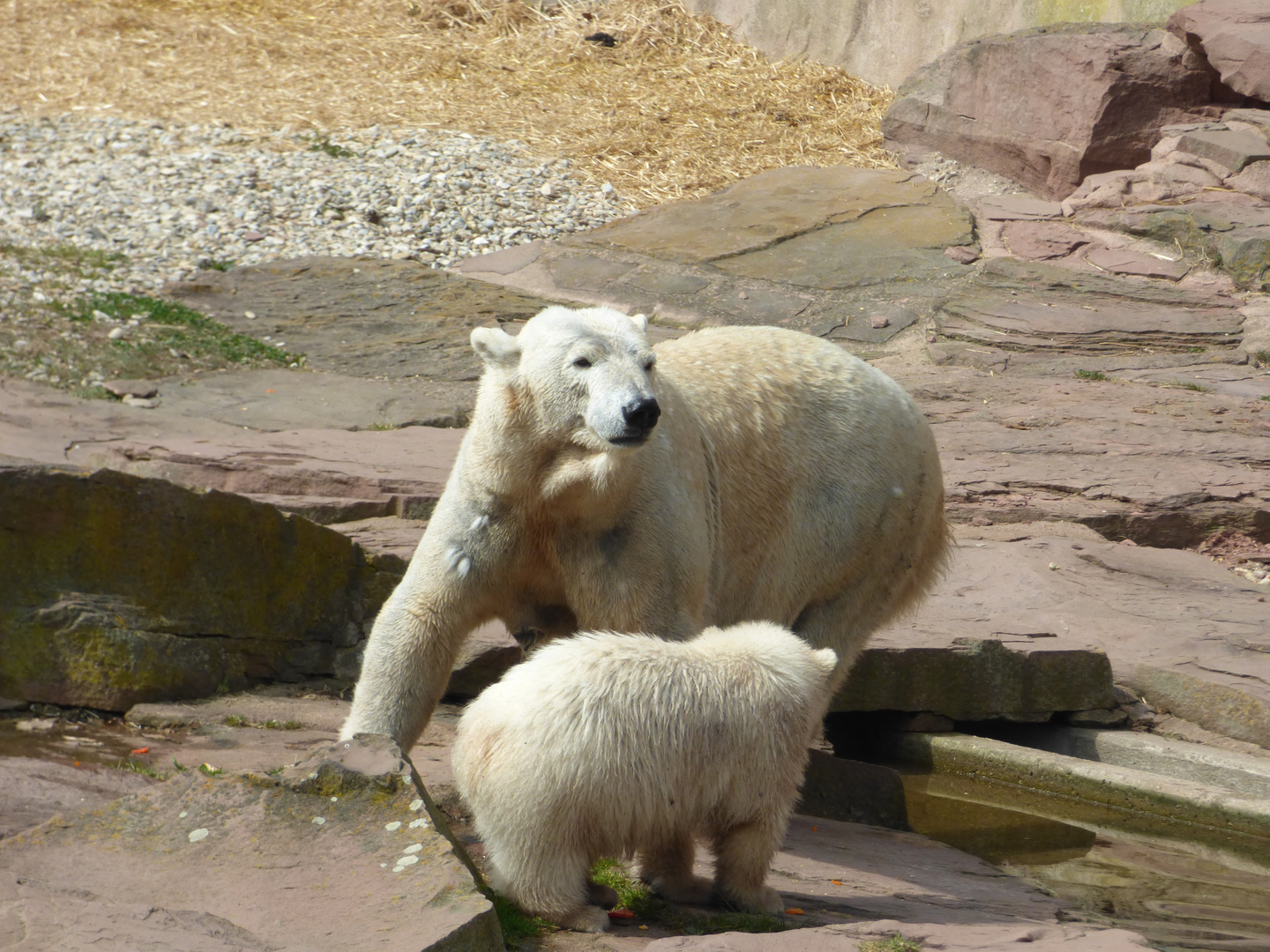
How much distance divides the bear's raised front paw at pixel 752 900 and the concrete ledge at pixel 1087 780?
2.25 m

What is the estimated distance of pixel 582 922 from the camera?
328cm

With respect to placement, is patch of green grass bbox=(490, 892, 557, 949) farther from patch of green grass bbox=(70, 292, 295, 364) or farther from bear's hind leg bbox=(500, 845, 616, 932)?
patch of green grass bbox=(70, 292, 295, 364)

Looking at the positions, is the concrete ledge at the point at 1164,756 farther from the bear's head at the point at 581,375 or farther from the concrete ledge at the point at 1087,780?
the bear's head at the point at 581,375

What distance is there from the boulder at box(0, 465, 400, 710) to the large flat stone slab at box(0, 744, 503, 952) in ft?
4.35

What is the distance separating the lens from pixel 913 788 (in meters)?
5.68

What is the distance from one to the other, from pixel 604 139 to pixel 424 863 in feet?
37.5

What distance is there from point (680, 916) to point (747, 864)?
8.3 inches

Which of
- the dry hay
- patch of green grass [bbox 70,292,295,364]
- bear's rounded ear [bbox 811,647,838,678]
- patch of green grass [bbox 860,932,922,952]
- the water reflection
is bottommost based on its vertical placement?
the water reflection

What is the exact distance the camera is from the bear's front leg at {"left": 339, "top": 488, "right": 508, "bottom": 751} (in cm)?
389

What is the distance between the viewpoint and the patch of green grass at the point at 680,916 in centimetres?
342

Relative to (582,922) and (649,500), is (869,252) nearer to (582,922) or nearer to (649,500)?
(649,500)

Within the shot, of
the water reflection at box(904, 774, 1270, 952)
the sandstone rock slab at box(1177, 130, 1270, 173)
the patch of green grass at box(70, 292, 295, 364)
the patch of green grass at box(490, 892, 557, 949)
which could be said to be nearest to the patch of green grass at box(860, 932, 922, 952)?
the patch of green grass at box(490, 892, 557, 949)

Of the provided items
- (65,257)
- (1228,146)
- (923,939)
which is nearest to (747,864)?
(923,939)

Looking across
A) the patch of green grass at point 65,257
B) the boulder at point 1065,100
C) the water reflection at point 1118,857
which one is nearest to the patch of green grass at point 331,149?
the patch of green grass at point 65,257
